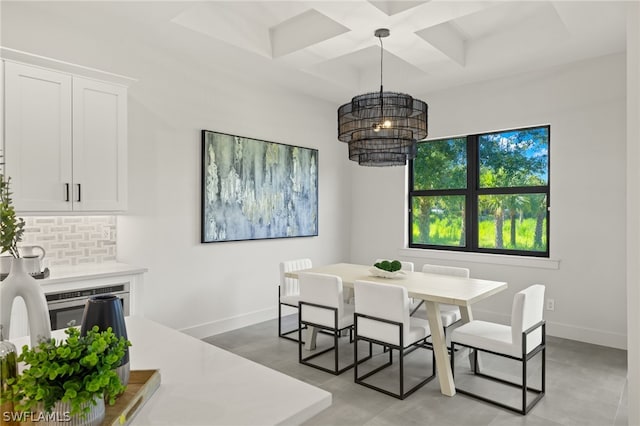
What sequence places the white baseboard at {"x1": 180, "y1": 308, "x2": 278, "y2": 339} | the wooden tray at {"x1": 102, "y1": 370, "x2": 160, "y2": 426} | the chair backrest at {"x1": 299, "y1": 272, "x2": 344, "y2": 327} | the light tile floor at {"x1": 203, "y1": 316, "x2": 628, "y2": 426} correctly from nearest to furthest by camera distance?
the wooden tray at {"x1": 102, "y1": 370, "x2": 160, "y2": 426} < the light tile floor at {"x1": 203, "y1": 316, "x2": 628, "y2": 426} < the chair backrest at {"x1": 299, "y1": 272, "x2": 344, "y2": 327} < the white baseboard at {"x1": 180, "y1": 308, "x2": 278, "y2": 339}

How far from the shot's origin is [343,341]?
13.5 feet

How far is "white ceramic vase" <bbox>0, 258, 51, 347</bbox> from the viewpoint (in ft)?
3.40

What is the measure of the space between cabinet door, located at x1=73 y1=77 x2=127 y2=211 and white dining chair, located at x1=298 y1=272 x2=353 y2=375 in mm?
1639

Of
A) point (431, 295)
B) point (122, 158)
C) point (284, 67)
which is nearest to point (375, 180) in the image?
point (284, 67)

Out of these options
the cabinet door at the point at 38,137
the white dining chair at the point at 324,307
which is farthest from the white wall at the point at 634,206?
the cabinet door at the point at 38,137

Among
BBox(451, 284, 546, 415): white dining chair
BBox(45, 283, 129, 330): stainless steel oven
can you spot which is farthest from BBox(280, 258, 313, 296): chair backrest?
BBox(451, 284, 546, 415): white dining chair

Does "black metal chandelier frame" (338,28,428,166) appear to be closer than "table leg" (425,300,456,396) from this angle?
No

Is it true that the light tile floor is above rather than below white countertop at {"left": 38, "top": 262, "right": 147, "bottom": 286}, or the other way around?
below

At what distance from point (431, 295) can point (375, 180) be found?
2985 millimetres

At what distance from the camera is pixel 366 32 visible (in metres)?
3.42

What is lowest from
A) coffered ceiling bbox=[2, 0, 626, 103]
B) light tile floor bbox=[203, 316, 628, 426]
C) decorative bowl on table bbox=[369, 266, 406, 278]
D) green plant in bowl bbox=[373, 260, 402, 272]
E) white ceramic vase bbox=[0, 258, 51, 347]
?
light tile floor bbox=[203, 316, 628, 426]

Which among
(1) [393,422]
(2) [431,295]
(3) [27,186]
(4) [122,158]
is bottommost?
(1) [393,422]

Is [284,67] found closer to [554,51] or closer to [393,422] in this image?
[554,51]

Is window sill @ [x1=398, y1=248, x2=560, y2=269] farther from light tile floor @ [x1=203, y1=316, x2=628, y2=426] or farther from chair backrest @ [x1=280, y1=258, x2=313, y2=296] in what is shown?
chair backrest @ [x1=280, y1=258, x2=313, y2=296]
